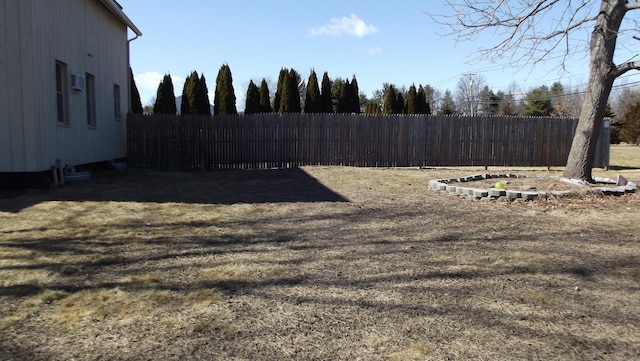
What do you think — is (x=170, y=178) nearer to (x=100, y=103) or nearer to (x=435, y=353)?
(x=100, y=103)

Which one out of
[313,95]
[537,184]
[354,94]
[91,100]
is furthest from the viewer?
[354,94]

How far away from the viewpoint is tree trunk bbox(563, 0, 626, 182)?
8453mm

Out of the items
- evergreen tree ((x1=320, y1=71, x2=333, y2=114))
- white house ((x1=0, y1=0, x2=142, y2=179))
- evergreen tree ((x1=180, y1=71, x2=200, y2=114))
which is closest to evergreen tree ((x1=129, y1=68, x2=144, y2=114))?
evergreen tree ((x1=180, y1=71, x2=200, y2=114))

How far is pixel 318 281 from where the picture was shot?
12.0ft

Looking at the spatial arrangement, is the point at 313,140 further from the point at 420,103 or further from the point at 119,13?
the point at 420,103

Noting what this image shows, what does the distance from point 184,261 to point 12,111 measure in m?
5.82

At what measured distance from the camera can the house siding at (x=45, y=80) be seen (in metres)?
7.74

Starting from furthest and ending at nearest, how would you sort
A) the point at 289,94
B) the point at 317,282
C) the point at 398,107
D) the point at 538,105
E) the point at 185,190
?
1. the point at 538,105
2. the point at 398,107
3. the point at 289,94
4. the point at 185,190
5. the point at 317,282

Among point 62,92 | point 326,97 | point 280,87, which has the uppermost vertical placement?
point 280,87

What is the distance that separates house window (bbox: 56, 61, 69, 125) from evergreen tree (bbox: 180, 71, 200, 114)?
12193mm

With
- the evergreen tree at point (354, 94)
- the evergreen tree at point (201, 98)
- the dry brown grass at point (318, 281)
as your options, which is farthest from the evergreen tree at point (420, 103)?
the dry brown grass at point (318, 281)

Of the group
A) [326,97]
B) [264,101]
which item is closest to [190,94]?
[264,101]

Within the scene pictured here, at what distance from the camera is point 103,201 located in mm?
7242

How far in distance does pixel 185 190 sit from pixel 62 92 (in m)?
3.46
